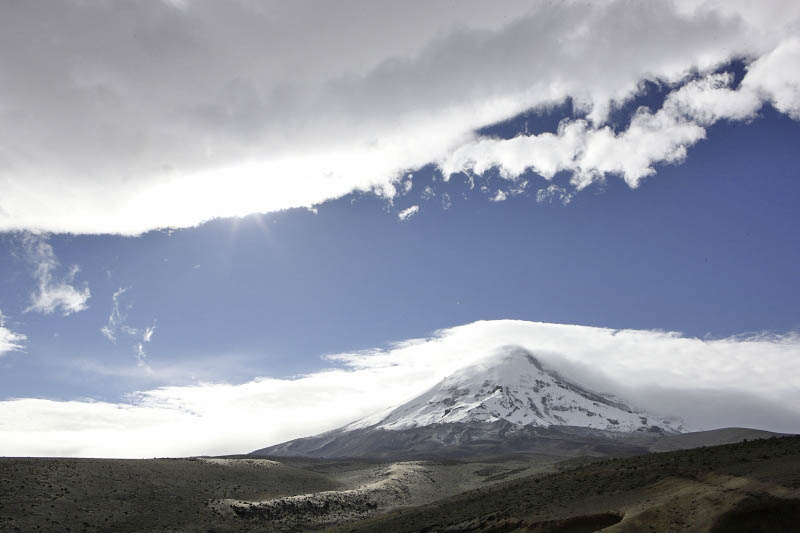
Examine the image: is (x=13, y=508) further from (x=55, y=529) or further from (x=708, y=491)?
(x=708, y=491)

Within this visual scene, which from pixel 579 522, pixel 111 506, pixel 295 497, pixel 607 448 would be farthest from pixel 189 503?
pixel 607 448

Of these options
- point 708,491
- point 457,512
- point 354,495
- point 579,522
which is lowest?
point 354,495

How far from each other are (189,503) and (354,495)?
18.2 m

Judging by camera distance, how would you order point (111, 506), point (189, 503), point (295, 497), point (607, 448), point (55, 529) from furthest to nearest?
point (607, 448) < point (295, 497) < point (189, 503) < point (111, 506) < point (55, 529)

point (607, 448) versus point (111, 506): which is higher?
point (111, 506)

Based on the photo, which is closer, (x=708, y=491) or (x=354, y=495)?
(x=708, y=491)

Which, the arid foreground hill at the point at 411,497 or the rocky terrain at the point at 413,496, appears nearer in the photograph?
the arid foreground hill at the point at 411,497

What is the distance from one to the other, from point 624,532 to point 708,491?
458cm

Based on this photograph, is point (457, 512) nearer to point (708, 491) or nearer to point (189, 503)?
point (708, 491)

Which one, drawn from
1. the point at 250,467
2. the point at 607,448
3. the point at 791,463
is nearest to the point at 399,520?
the point at 791,463

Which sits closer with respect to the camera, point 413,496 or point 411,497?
point 411,497

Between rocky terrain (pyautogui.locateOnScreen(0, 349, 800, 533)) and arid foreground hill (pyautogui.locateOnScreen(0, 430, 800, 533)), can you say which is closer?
arid foreground hill (pyautogui.locateOnScreen(0, 430, 800, 533))

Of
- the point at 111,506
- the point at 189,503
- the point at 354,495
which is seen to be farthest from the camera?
the point at 354,495

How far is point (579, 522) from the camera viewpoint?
23641mm
